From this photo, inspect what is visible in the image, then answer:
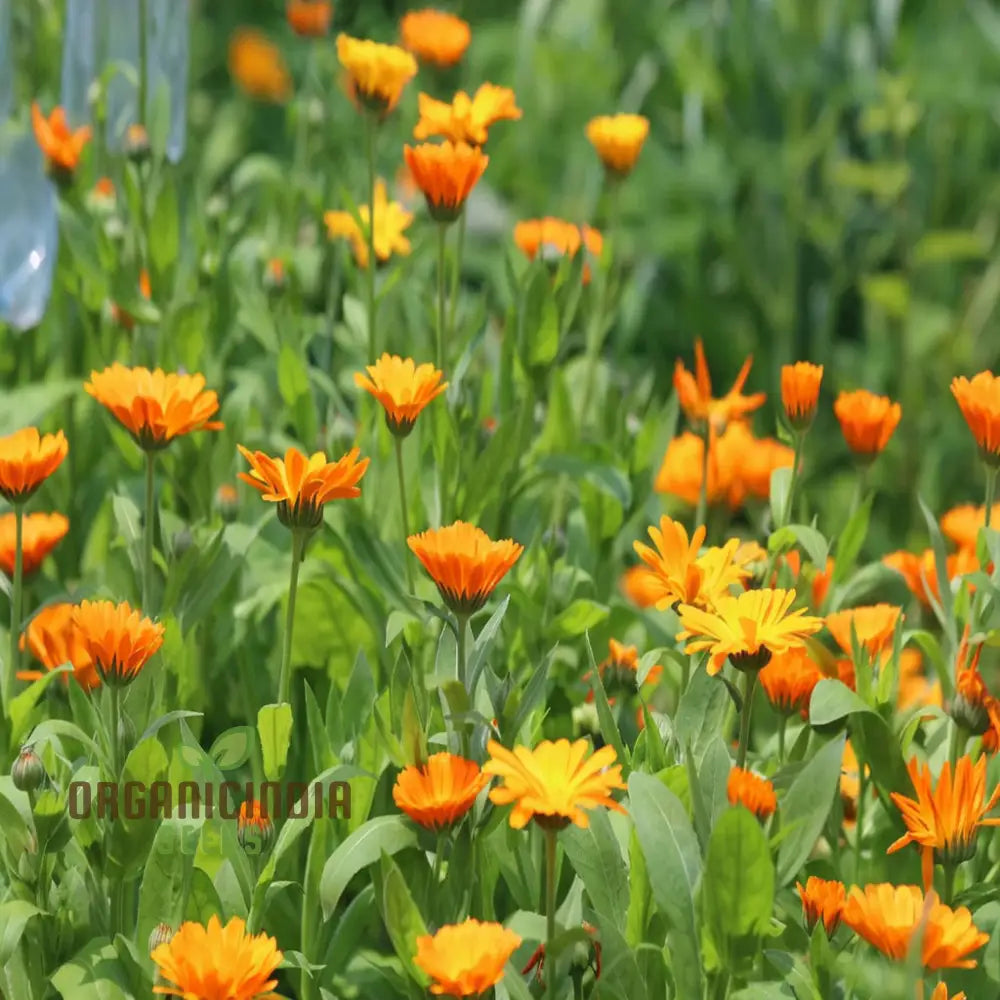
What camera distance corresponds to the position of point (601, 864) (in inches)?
38.4

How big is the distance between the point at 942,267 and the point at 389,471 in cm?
173

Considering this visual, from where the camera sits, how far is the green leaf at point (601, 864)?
965 millimetres

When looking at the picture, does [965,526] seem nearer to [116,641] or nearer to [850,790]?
[850,790]

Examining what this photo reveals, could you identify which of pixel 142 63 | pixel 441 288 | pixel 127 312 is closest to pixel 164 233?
pixel 127 312

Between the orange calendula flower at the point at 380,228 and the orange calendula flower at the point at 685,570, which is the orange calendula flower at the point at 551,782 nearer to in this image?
the orange calendula flower at the point at 685,570

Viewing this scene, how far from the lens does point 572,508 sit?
161 centimetres

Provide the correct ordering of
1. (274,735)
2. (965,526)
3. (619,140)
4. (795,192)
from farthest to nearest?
(795,192)
(619,140)
(965,526)
(274,735)

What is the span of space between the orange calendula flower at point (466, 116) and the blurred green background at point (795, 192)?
3.85 feet

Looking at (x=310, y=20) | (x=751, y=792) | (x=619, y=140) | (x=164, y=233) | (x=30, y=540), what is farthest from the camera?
(x=310, y=20)

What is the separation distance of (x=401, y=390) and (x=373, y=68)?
0.32 meters

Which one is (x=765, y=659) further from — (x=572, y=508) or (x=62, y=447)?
(x=572, y=508)

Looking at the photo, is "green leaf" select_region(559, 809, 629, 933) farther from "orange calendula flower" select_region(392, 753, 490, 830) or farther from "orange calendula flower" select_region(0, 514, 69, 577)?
"orange calendula flower" select_region(0, 514, 69, 577)

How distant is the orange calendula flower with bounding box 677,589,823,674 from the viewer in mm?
912

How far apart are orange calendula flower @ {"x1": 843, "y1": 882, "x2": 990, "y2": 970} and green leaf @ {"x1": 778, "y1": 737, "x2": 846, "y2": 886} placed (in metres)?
0.07
